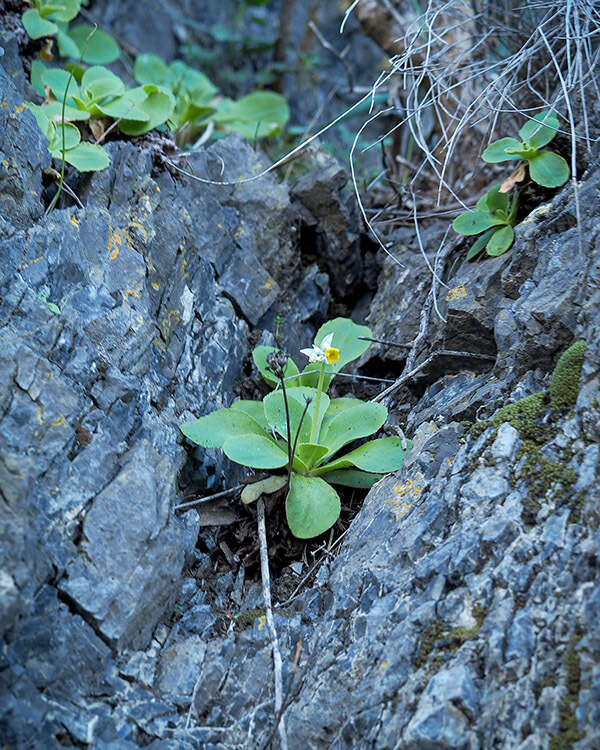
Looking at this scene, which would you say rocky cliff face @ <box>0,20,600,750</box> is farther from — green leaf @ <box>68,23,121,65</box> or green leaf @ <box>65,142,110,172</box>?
green leaf @ <box>68,23,121,65</box>

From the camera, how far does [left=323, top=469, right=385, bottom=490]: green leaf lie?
212cm

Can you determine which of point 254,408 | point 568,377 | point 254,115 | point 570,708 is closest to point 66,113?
point 254,408

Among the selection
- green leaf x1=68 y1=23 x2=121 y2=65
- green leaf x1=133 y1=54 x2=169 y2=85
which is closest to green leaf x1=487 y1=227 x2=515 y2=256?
green leaf x1=133 y1=54 x2=169 y2=85

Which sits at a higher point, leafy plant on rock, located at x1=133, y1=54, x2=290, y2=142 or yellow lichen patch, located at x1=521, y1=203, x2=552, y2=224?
leafy plant on rock, located at x1=133, y1=54, x2=290, y2=142

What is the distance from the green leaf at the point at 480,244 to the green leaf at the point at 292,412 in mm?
805

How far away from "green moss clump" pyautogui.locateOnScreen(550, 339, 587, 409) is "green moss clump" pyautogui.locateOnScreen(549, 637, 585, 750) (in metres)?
0.63

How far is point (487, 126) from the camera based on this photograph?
305 centimetres

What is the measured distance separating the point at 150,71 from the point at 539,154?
2340mm

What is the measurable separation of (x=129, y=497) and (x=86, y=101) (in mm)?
1549

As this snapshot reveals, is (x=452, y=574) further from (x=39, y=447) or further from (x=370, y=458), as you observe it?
(x=39, y=447)

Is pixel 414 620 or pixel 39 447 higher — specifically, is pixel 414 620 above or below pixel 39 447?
below

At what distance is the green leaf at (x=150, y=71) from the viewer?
12.0ft

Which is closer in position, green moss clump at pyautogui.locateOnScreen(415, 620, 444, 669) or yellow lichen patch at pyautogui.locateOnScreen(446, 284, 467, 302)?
green moss clump at pyautogui.locateOnScreen(415, 620, 444, 669)

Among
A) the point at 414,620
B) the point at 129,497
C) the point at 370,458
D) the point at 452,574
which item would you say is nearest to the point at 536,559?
the point at 452,574
